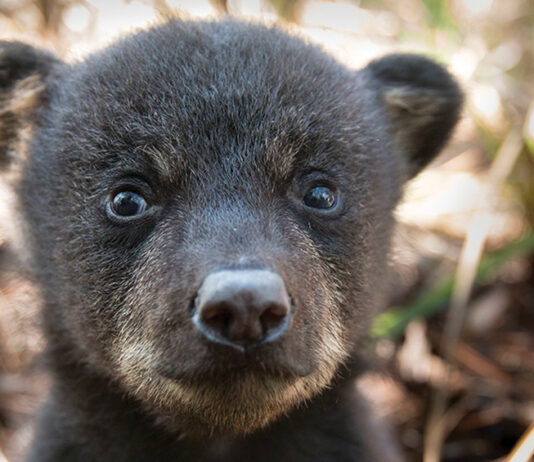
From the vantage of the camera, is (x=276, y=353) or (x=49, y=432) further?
(x=49, y=432)

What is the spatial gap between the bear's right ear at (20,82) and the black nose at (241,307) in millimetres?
1808

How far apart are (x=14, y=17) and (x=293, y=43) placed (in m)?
4.25

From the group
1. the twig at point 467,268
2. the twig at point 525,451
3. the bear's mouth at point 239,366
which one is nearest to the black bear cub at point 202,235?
the bear's mouth at point 239,366

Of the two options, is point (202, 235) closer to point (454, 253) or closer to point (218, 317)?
point (218, 317)

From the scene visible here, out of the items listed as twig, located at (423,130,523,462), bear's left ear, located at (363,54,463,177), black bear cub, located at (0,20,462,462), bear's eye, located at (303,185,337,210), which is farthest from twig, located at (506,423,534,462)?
bear's eye, located at (303,185,337,210)

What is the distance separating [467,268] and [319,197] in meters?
2.32

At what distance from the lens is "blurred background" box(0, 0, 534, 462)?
520cm

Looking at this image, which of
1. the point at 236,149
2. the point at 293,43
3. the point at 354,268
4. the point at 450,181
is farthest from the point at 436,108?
the point at 450,181

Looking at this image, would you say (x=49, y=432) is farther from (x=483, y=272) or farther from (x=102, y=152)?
(x=483, y=272)

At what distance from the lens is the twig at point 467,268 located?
199 inches

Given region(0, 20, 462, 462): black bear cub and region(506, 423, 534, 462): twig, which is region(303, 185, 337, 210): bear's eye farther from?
region(506, 423, 534, 462): twig

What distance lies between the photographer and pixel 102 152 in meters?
3.12

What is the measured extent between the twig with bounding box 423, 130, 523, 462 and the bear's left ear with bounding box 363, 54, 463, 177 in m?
1.22

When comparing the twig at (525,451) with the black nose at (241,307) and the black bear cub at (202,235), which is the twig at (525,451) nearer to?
the black bear cub at (202,235)
